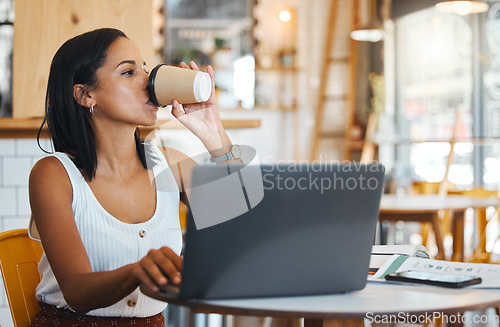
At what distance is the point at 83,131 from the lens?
1388mm

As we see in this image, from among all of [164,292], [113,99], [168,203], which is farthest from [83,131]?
[164,292]

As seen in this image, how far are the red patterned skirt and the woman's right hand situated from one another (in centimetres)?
40

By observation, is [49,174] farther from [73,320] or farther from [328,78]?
[328,78]

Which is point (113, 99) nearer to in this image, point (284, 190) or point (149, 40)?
point (284, 190)

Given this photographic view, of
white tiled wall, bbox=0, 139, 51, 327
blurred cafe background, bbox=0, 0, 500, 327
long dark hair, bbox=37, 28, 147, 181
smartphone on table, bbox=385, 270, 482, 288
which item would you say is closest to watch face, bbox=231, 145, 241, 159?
long dark hair, bbox=37, 28, 147, 181

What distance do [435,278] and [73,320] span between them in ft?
2.36

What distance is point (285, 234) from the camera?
2.81 feet

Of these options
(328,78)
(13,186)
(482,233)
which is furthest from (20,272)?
(328,78)

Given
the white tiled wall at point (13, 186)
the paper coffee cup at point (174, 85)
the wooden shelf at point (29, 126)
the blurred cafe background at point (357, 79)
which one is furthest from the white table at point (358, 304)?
the blurred cafe background at point (357, 79)

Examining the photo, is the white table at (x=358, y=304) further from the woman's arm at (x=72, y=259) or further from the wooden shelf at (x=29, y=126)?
the wooden shelf at (x=29, y=126)

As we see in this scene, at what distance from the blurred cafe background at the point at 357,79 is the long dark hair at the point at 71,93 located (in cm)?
364

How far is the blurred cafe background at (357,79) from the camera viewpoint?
17.1 feet

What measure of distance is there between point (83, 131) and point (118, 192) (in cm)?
16

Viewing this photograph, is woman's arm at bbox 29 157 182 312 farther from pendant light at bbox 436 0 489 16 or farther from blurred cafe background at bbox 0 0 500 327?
blurred cafe background at bbox 0 0 500 327
